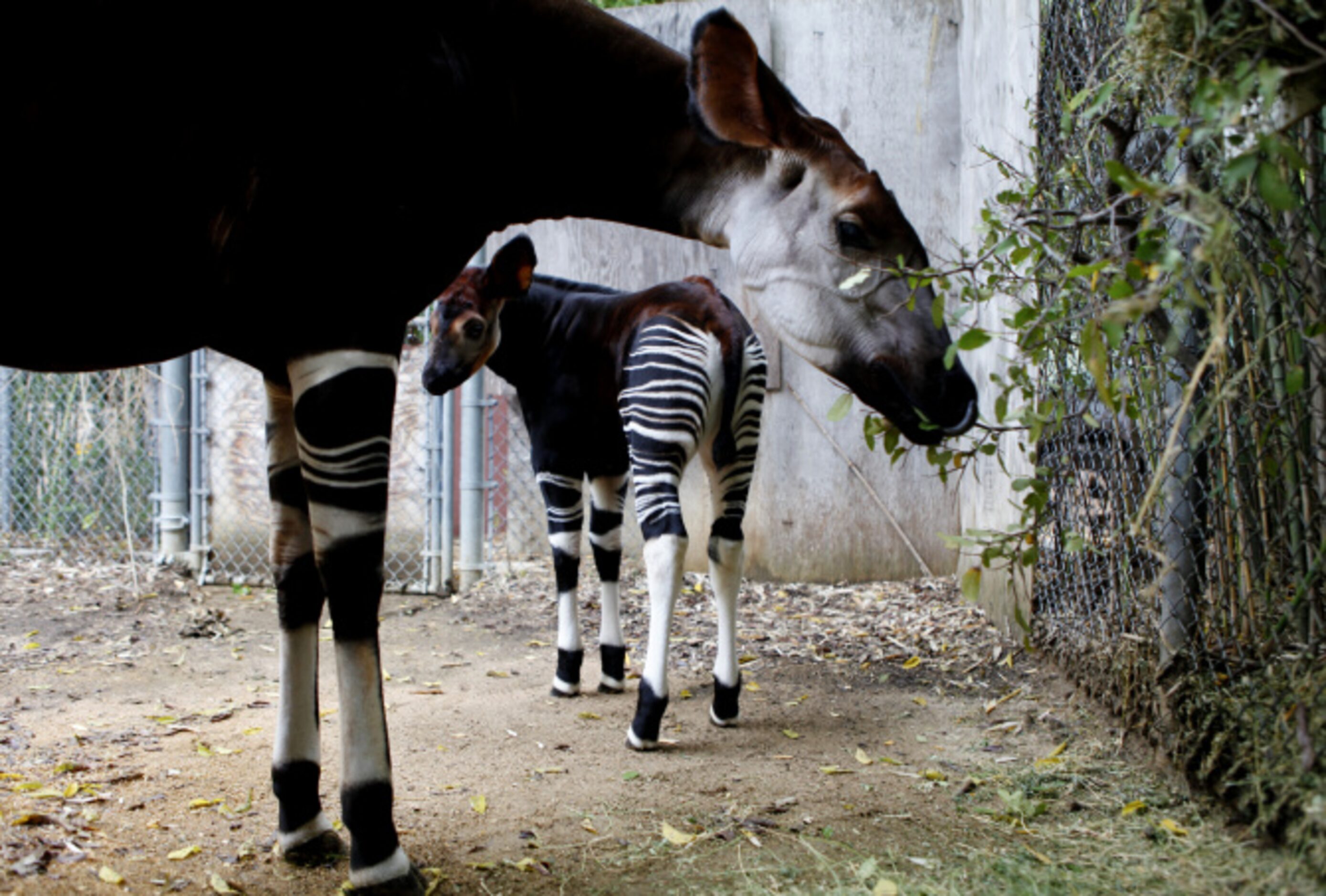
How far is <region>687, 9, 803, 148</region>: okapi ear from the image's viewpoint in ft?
6.89

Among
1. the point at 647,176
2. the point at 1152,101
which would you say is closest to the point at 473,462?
the point at 647,176

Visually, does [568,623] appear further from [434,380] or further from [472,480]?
[472,480]

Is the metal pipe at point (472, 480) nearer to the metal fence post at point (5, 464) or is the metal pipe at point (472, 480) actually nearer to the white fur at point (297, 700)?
the metal fence post at point (5, 464)

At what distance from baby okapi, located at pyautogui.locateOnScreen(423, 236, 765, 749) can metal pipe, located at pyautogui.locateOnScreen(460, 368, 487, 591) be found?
178cm

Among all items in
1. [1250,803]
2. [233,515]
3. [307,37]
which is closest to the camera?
[307,37]

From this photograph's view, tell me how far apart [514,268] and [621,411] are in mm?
824

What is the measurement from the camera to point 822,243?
2.19 metres

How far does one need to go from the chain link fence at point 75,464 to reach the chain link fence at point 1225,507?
5.83 meters

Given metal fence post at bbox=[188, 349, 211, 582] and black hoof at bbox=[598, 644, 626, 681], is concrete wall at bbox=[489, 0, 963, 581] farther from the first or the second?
metal fence post at bbox=[188, 349, 211, 582]

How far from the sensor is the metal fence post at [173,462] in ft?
20.5

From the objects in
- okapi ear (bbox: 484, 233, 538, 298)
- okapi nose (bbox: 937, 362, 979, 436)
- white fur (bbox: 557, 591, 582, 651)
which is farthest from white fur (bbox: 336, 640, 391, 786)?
okapi ear (bbox: 484, 233, 538, 298)

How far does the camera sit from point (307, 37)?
1825 millimetres

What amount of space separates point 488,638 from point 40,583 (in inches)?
115

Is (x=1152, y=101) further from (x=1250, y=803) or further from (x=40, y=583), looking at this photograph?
(x=40, y=583)
